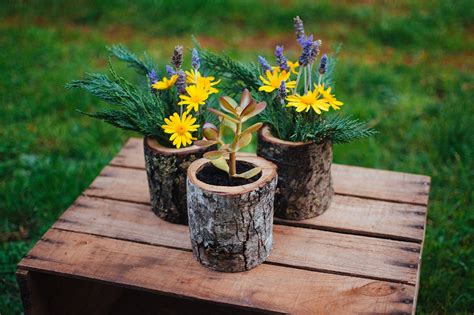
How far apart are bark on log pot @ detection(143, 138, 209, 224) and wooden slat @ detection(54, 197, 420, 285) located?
0.05m

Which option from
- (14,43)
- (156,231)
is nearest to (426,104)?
(156,231)

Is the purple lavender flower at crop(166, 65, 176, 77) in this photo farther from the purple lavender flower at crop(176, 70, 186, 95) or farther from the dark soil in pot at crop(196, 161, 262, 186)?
the dark soil in pot at crop(196, 161, 262, 186)

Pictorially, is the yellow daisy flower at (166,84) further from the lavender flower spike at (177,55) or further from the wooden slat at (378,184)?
the wooden slat at (378,184)

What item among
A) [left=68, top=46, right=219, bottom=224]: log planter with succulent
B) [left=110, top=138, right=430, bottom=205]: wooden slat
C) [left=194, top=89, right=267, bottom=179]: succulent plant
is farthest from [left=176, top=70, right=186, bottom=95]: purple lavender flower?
[left=110, top=138, right=430, bottom=205]: wooden slat

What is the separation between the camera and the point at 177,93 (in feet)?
5.81

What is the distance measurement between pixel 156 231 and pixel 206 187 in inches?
14.3

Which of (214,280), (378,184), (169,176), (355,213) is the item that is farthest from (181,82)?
(378,184)

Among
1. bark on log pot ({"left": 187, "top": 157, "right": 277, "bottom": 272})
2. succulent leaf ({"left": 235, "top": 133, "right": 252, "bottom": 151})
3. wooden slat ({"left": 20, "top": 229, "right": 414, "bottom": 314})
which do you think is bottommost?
wooden slat ({"left": 20, "top": 229, "right": 414, "bottom": 314})

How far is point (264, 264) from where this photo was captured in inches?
64.3

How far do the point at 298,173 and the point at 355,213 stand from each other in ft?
0.90

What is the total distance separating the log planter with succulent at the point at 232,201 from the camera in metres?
1.49

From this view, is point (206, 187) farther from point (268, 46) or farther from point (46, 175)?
point (268, 46)

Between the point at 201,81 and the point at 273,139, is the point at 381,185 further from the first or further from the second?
the point at 201,81

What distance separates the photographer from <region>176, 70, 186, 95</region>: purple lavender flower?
167 cm
